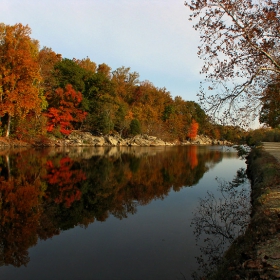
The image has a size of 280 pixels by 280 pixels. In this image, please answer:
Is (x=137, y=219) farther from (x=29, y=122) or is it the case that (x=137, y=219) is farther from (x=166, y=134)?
(x=166, y=134)

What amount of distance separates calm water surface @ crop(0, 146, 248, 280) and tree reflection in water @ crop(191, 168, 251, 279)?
16cm

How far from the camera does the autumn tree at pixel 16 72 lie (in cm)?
3191

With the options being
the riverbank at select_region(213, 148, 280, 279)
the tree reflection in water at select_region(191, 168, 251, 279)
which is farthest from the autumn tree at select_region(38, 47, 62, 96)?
the riverbank at select_region(213, 148, 280, 279)

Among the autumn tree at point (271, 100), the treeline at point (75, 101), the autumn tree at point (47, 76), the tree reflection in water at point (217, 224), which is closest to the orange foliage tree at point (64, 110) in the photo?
the treeline at point (75, 101)

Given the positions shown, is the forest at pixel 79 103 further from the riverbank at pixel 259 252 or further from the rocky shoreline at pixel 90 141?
the riverbank at pixel 259 252

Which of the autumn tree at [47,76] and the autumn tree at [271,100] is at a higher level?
the autumn tree at [47,76]

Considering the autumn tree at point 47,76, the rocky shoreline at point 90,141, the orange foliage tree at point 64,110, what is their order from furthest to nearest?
the orange foliage tree at point 64,110 < the autumn tree at point 47,76 < the rocky shoreline at point 90,141

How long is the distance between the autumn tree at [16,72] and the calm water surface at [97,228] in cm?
2070

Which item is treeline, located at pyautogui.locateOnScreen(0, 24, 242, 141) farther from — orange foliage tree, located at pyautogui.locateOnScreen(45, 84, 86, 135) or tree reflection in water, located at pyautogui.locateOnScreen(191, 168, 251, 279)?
tree reflection in water, located at pyautogui.locateOnScreen(191, 168, 251, 279)

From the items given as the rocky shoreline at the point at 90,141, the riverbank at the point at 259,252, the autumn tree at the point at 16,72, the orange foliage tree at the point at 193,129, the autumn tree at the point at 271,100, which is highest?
the autumn tree at the point at 16,72

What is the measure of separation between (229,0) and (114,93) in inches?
1786

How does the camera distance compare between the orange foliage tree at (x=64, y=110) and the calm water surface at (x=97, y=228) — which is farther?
the orange foliage tree at (x=64, y=110)

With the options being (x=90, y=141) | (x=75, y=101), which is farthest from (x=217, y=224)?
(x=75, y=101)

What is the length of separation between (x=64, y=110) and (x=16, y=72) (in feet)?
38.3
